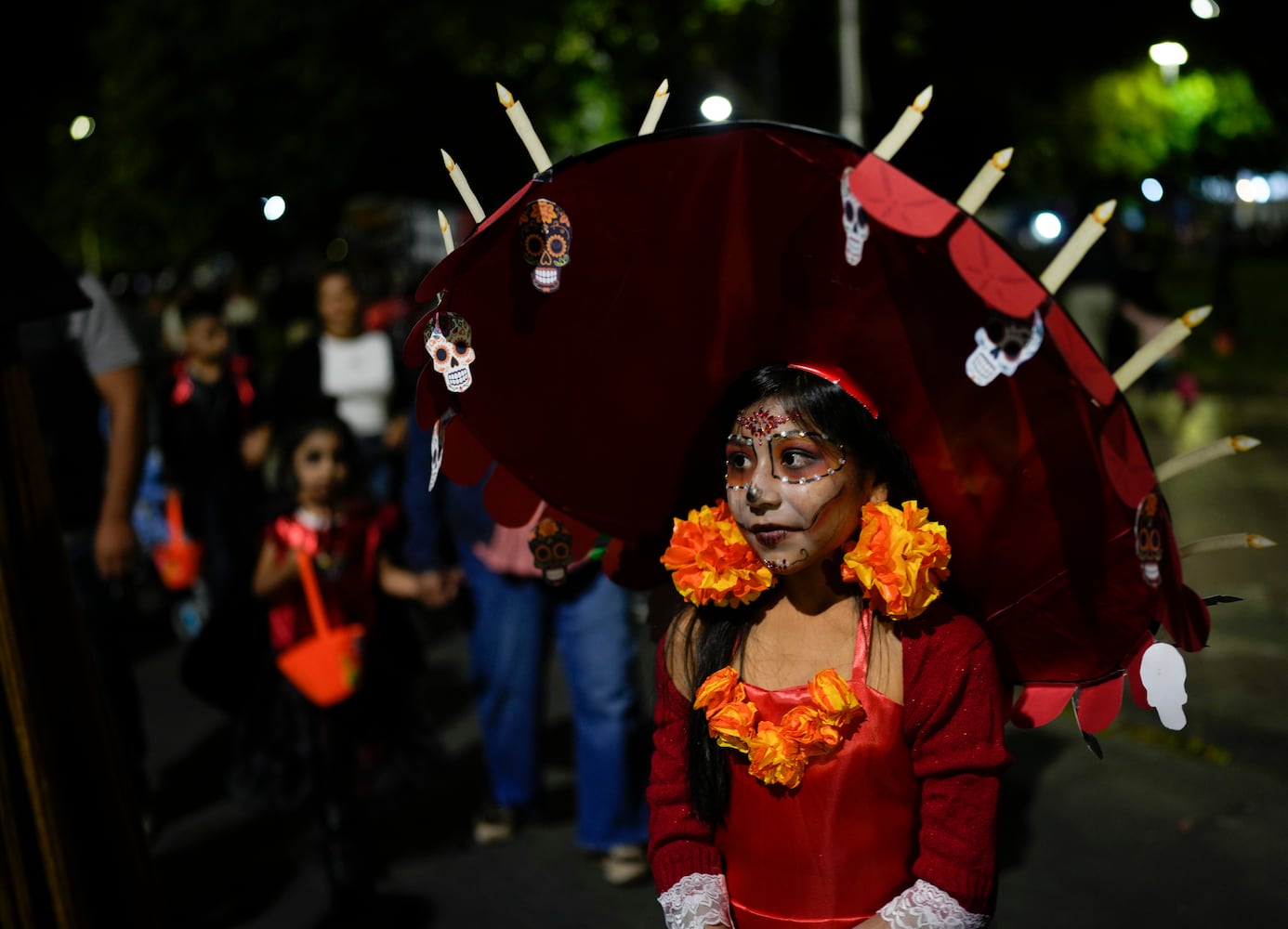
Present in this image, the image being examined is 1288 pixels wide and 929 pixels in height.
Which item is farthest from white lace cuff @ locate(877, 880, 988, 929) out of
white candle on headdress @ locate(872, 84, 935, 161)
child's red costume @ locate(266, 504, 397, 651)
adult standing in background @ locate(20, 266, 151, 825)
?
adult standing in background @ locate(20, 266, 151, 825)

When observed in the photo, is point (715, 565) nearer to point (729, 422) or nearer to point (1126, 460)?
point (729, 422)

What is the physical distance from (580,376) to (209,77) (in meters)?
20.4

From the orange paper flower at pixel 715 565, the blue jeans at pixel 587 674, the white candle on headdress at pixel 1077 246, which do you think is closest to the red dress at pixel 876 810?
the orange paper flower at pixel 715 565

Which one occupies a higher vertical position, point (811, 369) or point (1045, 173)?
point (1045, 173)

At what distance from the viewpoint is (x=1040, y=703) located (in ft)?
7.60

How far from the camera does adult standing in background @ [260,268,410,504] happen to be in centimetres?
593

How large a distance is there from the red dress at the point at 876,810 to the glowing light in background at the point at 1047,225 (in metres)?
0.63

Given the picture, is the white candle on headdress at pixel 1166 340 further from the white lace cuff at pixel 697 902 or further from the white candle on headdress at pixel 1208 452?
the white lace cuff at pixel 697 902

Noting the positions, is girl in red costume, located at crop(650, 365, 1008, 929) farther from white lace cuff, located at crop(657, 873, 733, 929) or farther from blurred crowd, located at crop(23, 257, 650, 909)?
blurred crowd, located at crop(23, 257, 650, 909)

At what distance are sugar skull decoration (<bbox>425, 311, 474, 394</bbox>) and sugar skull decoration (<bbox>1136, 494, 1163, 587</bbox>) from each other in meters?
1.06

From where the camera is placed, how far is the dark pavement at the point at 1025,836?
13.5ft

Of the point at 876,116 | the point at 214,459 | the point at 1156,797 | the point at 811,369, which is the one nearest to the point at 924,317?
the point at 811,369

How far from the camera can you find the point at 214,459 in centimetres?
668

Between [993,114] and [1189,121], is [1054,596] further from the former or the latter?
[1189,121]
